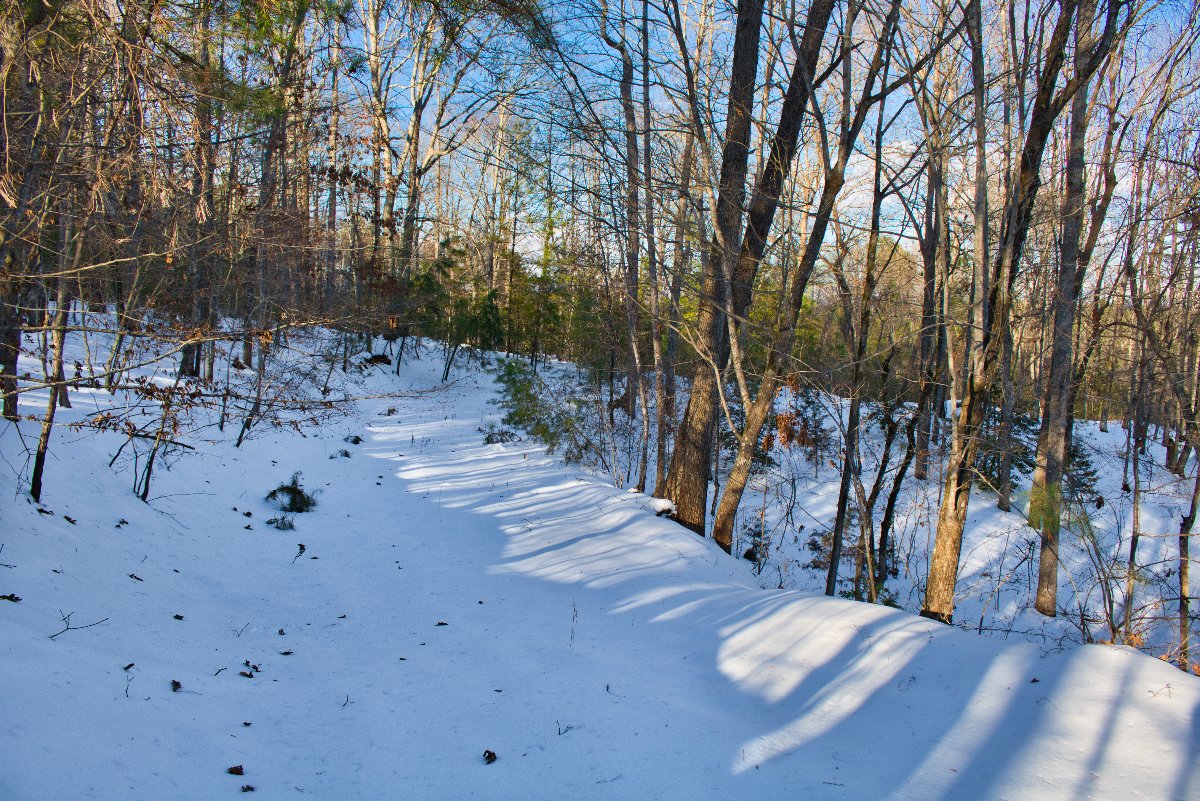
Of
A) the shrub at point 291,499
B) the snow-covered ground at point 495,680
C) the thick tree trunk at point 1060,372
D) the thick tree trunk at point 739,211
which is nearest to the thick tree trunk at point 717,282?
the thick tree trunk at point 739,211

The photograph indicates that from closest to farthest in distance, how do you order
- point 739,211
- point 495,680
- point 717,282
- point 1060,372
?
point 495,680 < point 739,211 < point 717,282 < point 1060,372

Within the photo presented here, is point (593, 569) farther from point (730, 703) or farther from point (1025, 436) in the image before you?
point (1025, 436)

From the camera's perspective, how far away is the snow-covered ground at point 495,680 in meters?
2.77

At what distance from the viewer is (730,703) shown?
143 inches

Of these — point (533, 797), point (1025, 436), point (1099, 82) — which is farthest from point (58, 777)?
point (1025, 436)

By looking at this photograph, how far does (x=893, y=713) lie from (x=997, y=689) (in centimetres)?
59

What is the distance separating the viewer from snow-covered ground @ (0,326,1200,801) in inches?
109

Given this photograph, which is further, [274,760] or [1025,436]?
[1025,436]

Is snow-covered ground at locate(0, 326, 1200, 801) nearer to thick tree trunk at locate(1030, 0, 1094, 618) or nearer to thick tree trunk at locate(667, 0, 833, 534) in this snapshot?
thick tree trunk at locate(667, 0, 833, 534)

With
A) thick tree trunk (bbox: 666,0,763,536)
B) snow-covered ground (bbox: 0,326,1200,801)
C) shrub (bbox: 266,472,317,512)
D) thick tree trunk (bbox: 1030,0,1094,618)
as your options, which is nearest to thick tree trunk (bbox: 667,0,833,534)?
thick tree trunk (bbox: 666,0,763,536)

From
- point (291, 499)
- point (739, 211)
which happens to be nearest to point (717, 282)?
point (739, 211)

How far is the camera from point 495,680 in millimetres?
3904

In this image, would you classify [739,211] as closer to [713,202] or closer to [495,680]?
[713,202]

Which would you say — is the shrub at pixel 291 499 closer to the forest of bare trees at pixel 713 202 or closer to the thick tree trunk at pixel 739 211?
the forest of bare trees at pixel 713 202
